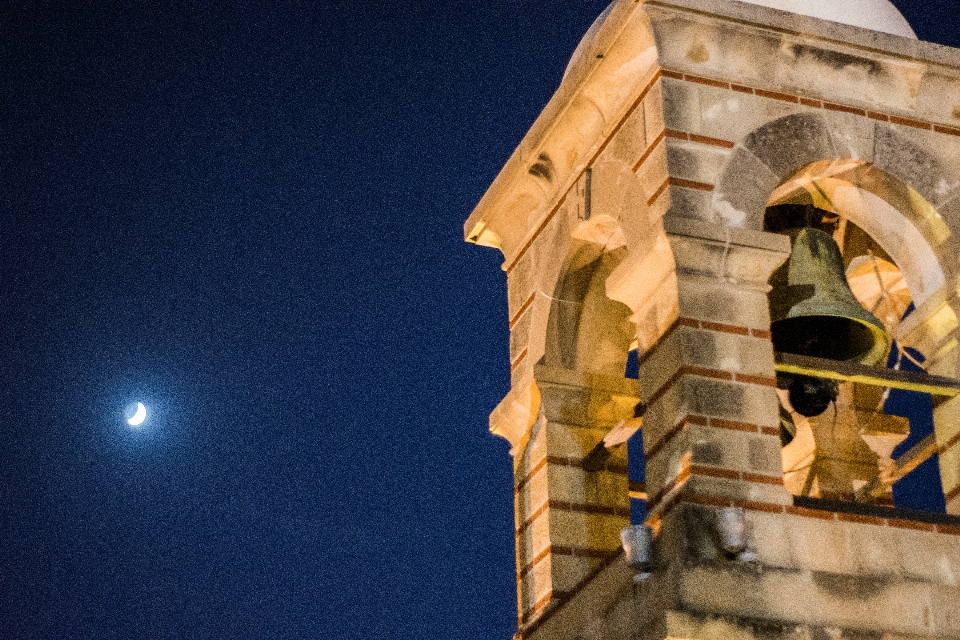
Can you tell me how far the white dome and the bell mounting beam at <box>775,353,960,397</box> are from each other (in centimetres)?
216

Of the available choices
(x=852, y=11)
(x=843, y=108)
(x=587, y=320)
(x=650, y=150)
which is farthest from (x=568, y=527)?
(x=852, y=11)

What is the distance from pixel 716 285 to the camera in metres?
8.84

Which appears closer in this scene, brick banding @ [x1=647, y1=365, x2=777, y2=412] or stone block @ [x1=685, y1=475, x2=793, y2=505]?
stone block @ [x1=685, y1=475, x2=793, y2=505]

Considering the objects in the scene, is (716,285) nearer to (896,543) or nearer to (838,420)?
(896,543)

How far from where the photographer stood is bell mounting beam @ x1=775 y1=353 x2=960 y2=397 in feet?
29.7

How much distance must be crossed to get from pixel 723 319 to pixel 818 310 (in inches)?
41.5

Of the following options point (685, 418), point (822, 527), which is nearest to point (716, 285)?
point (685, 418)

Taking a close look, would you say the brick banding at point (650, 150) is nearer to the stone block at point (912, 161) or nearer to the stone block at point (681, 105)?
the stone block at point (681, 105)

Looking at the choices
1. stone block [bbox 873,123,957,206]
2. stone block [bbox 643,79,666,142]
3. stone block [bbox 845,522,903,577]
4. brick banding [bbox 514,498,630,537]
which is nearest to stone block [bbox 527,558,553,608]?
brick banding [bbox 514,498,630,537]

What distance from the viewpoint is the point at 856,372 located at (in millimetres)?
9094

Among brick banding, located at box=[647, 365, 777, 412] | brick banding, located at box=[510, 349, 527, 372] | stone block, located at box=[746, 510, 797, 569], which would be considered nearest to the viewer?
stone block, located at box=[746, 510, 797, 569]

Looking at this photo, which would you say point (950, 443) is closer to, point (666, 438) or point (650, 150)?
point (666, 438)

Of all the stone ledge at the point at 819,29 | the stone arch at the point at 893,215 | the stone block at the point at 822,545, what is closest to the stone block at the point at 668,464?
the stone block at the point at 822,545

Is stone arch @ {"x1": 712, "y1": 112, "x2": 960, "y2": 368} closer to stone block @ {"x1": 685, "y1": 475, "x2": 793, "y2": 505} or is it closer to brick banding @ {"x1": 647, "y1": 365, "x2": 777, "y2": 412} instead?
brick banding @ {"x1": 647, "y1": 365, "x2": 777, "y2": 412}
